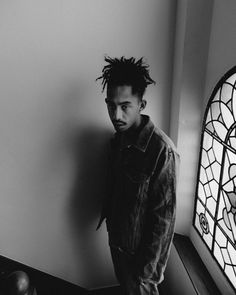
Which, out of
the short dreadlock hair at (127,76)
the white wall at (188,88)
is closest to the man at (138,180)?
the short dreadlock hair at (127,76)

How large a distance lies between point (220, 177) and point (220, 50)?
0.68 metres

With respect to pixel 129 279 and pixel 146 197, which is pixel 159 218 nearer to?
pixel 146 197

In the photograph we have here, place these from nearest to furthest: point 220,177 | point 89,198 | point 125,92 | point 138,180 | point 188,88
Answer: point 125,92 → point 138,180 → point 220,177 → point 188,88 → point 89,198

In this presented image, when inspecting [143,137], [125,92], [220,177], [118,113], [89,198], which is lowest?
[89,198]

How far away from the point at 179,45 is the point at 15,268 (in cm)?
178

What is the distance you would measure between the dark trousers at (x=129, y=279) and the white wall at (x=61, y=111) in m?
0.31

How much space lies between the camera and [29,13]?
163 cm

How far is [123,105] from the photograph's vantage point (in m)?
1.51

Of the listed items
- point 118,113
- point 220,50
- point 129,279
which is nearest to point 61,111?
point 118,113

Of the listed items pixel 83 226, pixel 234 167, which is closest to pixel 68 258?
pixel 83 226

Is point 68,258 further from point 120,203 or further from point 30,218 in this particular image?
point 120,203

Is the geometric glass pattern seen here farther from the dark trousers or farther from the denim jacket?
the dark trousers

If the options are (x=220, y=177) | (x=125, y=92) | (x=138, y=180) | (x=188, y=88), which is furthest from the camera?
(x=188, y=88)

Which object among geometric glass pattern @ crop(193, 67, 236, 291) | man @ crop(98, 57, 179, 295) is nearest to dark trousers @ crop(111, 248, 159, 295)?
man @ crop(98, 57, 179, 295)
